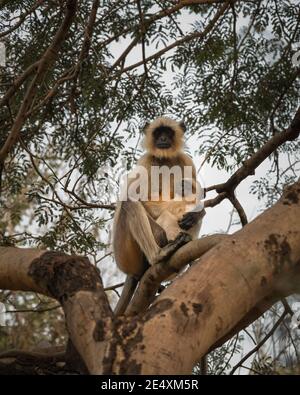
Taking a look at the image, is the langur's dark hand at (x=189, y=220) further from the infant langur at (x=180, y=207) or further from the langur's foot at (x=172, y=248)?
the langur's foot at (x=172, y=248)

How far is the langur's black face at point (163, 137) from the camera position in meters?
5.18

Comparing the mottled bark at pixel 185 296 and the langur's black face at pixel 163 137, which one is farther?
the langur's black face at pixel 163 137

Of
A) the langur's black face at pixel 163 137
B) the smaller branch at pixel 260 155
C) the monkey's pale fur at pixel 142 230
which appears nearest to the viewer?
the smaller branch at pixel 260 155

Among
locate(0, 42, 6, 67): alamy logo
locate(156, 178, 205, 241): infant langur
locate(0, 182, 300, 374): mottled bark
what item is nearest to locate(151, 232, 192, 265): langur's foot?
locate(156, 178, 205, 241): infant langur

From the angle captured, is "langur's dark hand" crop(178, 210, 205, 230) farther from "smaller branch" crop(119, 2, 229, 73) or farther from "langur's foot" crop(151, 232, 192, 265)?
"smaller branch" crop(119, 2, 229, 73)

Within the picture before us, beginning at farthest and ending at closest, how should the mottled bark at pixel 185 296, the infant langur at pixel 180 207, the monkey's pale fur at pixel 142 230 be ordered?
1. the infant langur at pixel 180 207
2. the monkey's pale fur at pixel 142 230
3. the mottled bark at pixel 185 296

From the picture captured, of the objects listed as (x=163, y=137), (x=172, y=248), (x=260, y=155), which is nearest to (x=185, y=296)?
(x=172, y=248)

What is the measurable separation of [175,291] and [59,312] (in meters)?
8.55

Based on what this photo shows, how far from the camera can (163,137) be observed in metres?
5.18

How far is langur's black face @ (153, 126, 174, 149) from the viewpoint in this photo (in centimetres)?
518

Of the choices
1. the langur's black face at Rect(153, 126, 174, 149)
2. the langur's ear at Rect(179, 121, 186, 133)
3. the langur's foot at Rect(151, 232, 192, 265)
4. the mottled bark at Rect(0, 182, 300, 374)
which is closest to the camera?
the mottled bark at Rect(0, 182, 300, 374)

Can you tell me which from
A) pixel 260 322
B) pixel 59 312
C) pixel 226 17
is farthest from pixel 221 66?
pixel 59 312

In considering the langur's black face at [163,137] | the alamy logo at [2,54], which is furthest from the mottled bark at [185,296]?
the alamy logo at [2,54]
